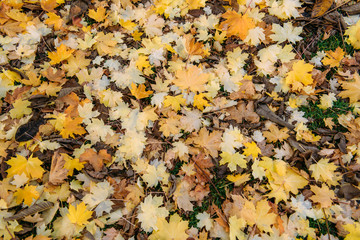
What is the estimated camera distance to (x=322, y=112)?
2500mm

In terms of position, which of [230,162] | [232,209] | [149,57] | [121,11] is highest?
[121,11]

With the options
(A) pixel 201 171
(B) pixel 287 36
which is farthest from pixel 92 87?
(B) pixel 287 36

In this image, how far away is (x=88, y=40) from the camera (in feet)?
8.98

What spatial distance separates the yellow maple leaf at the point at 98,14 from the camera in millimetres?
2807

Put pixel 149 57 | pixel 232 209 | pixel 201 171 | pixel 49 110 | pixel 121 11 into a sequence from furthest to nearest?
1. pixel 121 11
2. pixel 149 57
3. pixel 49 110
4. pixel 201 171
5. pixel 232 209

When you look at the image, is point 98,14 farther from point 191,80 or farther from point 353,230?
point 353,230

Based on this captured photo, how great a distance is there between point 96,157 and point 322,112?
7.57 ft

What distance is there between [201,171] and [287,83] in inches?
51.4

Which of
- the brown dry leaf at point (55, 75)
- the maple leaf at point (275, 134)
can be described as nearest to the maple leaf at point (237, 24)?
the maple leaf at point (275, 134)

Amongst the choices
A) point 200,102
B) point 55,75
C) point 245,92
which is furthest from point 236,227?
point 55,75

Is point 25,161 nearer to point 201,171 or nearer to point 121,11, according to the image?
point 201,171

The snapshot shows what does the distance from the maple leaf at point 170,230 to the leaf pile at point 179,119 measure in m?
0.01

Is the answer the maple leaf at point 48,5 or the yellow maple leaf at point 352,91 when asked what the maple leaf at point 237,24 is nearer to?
the yellow maple leaf at point 352,91

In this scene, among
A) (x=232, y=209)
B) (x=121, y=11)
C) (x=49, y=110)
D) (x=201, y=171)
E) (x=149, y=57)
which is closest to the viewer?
(x=232, y=209)
